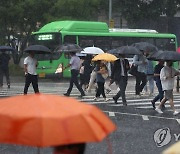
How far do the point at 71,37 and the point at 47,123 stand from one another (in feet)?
95.2

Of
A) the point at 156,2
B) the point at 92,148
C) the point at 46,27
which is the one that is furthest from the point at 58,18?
the point at 92,148

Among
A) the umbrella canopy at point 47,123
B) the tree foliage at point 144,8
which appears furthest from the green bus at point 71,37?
the umbrella canopy at point 47,123

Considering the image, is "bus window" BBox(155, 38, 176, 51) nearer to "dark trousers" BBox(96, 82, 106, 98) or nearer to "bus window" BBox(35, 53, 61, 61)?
"bus window" BBox(35, 53, 61, 61)

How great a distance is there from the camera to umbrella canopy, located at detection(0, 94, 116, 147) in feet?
13.4

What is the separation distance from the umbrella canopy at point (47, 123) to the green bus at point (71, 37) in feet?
87.4

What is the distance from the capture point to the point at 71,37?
108ft

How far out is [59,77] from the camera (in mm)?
33031

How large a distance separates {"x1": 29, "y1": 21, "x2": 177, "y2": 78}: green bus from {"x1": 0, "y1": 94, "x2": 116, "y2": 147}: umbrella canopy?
26.6 meters

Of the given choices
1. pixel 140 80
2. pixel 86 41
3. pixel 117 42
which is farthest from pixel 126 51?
pixel 117 42

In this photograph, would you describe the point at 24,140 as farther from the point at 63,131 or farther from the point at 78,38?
the point at 78,38

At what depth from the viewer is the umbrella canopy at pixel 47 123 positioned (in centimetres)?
407

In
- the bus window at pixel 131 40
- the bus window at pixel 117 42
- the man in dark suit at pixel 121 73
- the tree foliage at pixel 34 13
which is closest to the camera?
the man in dark suit at pixel 121 73

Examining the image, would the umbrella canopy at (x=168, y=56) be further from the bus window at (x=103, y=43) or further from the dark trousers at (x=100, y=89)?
the bus window at (x=103, y=43)

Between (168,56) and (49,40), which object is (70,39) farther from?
(168,56)
